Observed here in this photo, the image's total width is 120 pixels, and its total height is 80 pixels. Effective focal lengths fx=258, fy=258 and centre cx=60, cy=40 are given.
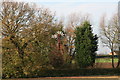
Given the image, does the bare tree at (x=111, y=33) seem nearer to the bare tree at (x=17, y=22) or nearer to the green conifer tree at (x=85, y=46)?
the green conifer tree at (x=85, y=46)

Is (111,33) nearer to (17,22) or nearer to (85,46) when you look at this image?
(85,46)

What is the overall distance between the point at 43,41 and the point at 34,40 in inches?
41.8

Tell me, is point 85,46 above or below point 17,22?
below

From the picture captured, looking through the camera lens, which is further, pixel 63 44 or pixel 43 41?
pixel 63 44

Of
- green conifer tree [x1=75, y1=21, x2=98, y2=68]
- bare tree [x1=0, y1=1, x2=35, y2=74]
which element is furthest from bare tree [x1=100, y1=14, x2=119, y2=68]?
bare tree [x1=0, y1=1, x2=35, y2=74]

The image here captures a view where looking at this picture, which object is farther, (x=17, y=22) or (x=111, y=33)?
(x=111, y=33)

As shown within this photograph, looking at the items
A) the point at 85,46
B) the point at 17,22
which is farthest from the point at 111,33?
the point at 17,22

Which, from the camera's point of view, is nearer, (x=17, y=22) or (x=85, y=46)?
(x=17, y=22)

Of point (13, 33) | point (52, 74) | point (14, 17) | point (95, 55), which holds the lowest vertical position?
point (52, 74)

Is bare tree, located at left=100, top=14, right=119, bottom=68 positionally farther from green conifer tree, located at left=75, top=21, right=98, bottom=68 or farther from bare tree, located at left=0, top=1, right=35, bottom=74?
bare tree, located at left=0, top=1, right=35, bottom=74


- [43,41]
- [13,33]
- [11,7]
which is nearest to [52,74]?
[43,41]

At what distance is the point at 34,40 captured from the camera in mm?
26625

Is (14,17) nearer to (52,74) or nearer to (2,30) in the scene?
(2,30)

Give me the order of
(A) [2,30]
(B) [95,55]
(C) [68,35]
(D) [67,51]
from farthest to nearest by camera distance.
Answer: (C) [68,35] → (D) [67,51] → (B) [95,55] → (A) [2,30]
